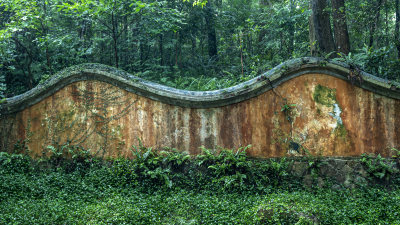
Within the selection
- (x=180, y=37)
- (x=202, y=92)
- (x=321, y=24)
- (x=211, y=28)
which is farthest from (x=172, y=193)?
Answer: (x=211, y=28)

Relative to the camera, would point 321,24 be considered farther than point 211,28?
No

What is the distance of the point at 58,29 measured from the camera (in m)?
10.5

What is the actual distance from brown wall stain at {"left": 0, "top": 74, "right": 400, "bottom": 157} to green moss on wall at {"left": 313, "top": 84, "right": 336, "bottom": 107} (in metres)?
0.04

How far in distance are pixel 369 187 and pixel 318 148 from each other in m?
1.17

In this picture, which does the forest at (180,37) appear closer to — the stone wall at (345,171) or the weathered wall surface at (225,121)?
the weathered wall surface at (225,121)

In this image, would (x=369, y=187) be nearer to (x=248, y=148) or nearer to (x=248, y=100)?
(x=248, y=148)

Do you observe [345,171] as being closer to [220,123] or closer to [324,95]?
[324,95]

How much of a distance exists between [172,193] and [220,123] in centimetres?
176

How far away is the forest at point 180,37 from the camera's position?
28.1 feet

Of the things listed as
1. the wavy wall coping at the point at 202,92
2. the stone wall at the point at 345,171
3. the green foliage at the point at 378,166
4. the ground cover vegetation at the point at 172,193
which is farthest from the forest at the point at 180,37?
the ground cover vegetation at the point at 172,193

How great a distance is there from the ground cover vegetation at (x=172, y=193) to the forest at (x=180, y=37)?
7.87 feet

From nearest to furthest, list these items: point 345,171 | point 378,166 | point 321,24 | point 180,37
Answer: point 378,166 < point 345,171 < point 321,24 < point 180,37

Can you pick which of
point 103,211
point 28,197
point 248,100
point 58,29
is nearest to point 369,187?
point 248,100

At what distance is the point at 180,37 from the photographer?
1269 cm
